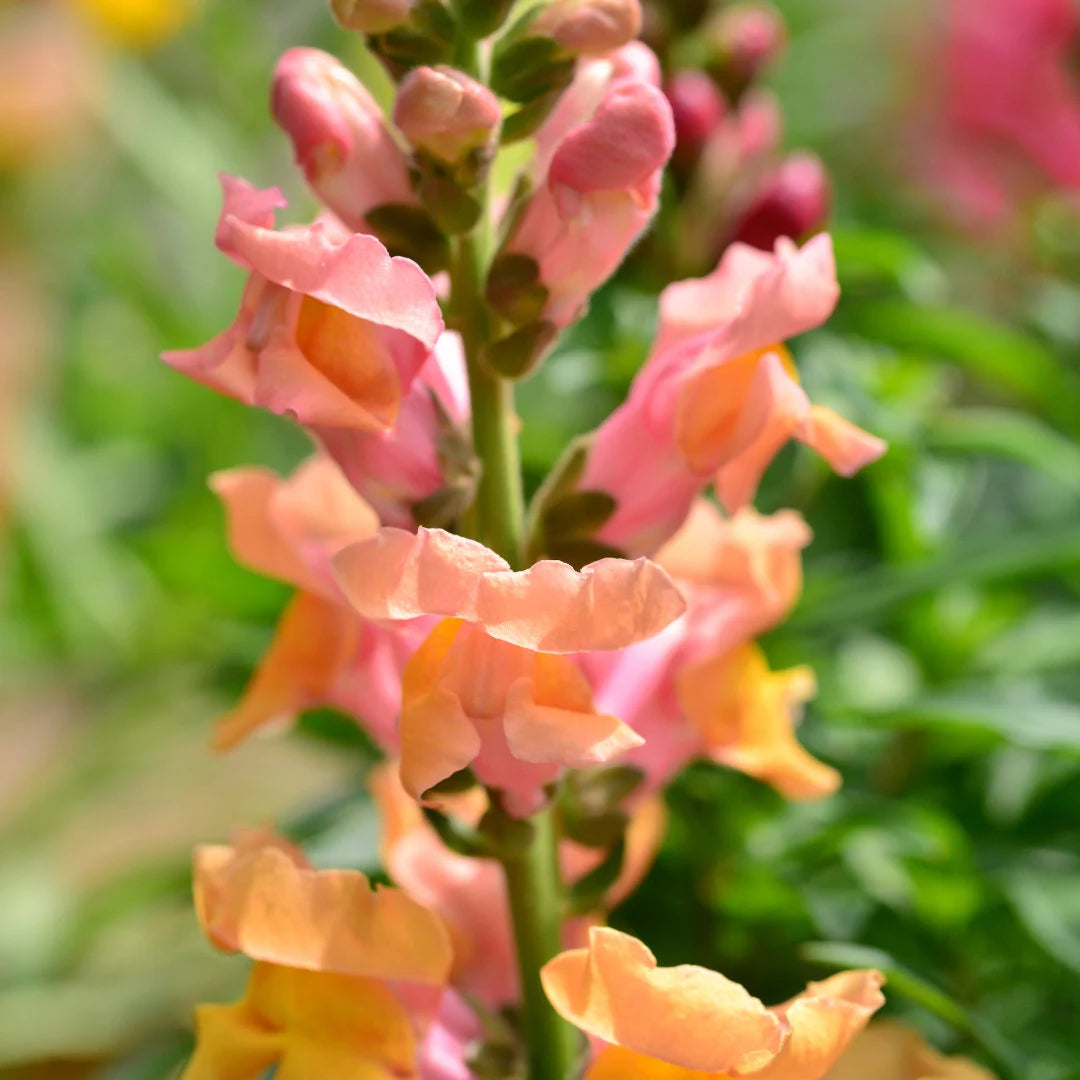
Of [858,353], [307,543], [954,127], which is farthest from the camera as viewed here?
[954,127]

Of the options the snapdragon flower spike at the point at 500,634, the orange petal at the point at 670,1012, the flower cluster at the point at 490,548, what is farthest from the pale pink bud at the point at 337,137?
the orange petal at the point at 670,1012

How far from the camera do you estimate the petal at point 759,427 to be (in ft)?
1.19

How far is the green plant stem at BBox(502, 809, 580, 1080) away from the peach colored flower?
0.27ft

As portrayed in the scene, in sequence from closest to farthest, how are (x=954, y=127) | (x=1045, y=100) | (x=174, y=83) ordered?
(x=1045, y=100)
(x=954, y=127)
(x=174, y=83)

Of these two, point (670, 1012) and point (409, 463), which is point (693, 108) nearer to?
point (409, 463)

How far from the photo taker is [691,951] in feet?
1.85

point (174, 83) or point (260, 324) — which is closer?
point (260, 324)

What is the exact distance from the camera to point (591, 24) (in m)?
0.36

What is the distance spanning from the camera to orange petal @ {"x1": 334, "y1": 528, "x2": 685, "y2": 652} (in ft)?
1.01

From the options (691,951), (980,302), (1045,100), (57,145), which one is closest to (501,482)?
(691,951)

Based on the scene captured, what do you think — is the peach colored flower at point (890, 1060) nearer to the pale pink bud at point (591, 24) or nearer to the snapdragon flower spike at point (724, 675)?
the snapdragon flower spike at point (724, 675)

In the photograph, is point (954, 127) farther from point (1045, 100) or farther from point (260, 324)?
point (260, 324)

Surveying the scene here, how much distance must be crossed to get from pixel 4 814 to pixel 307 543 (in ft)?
2.89

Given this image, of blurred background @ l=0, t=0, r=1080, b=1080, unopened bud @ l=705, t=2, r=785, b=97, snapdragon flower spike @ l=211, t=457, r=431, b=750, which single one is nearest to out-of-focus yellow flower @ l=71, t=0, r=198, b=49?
blurred background @ l=0, t=0, r=1080, b=1080
